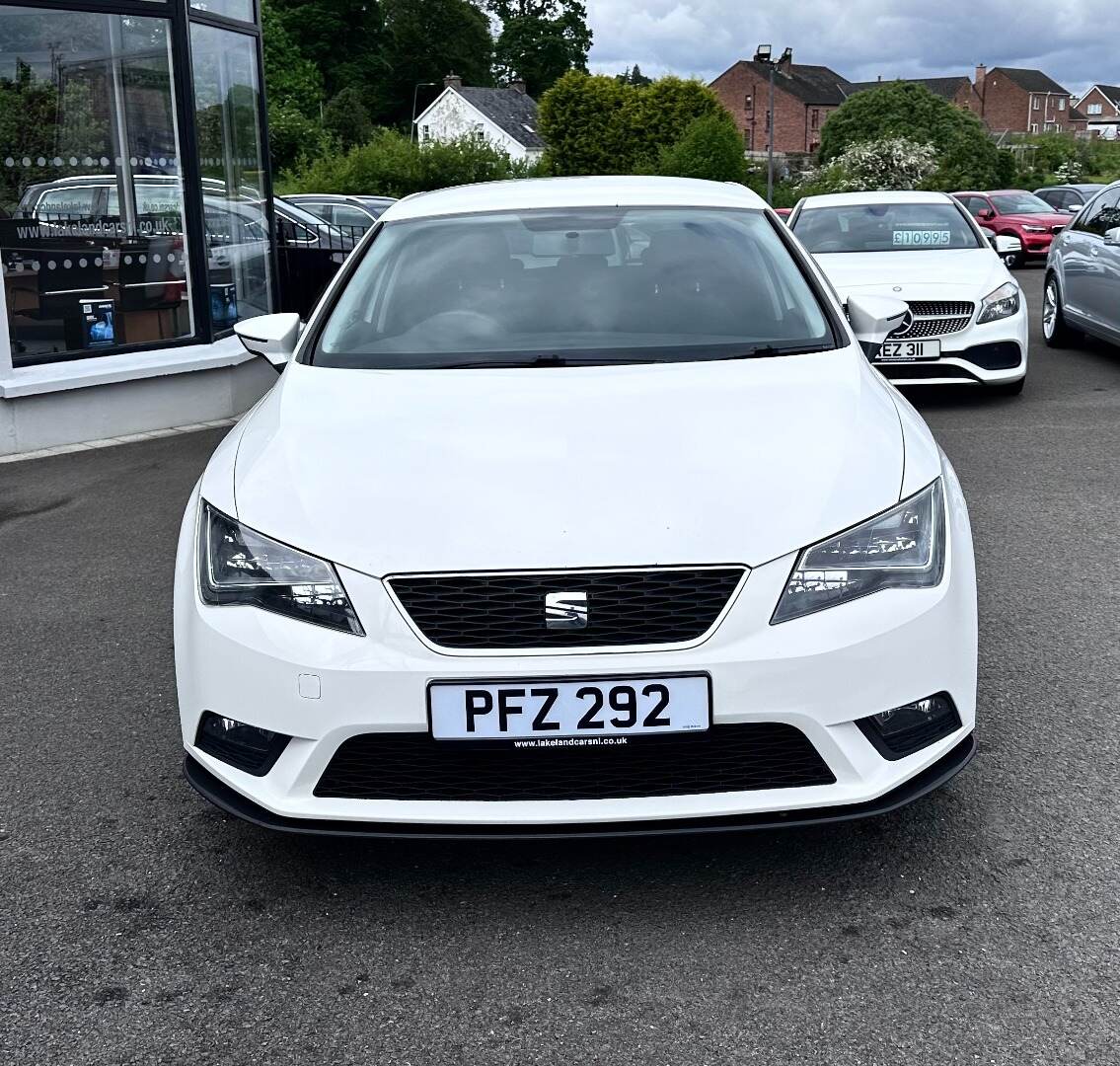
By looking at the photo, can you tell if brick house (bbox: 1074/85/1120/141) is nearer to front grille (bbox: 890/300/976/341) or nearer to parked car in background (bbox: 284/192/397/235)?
parked car in background (bbox: 284/192/397/235)

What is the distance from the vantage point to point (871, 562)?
9.74 ft

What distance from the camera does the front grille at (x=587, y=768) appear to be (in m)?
2.86

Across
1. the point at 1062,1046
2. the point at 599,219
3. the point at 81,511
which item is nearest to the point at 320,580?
the point at 1062,1046

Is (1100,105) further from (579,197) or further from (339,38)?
(579,197)

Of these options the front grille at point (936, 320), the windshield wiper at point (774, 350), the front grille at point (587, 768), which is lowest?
the front grille at point (936, 320)

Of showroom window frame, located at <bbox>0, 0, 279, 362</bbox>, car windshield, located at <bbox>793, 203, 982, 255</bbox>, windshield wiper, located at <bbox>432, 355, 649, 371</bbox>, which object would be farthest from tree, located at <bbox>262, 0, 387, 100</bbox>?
windshield wiper, located at <bbox>432, 355, 649, 371</bbox>

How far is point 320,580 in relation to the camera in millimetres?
2943

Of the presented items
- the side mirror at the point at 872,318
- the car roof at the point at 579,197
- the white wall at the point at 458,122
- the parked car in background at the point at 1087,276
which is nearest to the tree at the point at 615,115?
the white wall at the point at 458,122

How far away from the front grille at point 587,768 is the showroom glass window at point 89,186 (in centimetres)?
718

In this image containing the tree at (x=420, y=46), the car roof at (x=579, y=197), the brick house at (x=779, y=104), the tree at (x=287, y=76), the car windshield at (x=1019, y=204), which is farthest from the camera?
the brick house at (x=779, y=104)

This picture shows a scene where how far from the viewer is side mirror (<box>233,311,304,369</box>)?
454 centimetres

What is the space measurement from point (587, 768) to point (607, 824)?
122 millimetres

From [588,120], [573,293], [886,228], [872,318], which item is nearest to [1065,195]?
[886,228]

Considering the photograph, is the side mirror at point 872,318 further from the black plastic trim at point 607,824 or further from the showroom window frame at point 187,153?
the showroom window frame at point 187,153
